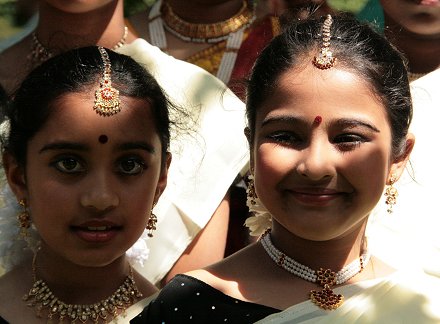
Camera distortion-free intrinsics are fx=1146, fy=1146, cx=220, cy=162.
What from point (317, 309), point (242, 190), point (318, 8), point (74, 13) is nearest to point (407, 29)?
point (318, 8)

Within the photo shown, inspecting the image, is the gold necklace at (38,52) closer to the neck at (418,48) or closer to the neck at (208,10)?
the neck at (208,10)

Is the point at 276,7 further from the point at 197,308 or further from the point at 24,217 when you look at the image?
the point at 197,308

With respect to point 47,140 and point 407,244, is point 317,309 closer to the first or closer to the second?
point 407,244

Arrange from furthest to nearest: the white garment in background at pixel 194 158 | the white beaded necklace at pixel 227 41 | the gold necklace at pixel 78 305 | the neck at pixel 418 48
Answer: the white beaded necklace at pixel 227 41
the neck at pixel 418 48
the white garment in background at pixel 194 158
the gold necklace at pixel 78 305

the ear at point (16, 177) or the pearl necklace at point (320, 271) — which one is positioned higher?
the pearl necklace at point (320, 271)

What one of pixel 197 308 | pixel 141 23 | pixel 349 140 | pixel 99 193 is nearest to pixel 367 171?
pixel 349 140

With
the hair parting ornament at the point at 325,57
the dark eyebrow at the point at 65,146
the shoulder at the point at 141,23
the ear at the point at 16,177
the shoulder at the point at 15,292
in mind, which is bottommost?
the shoulder at the point at 141,23

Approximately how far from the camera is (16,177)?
344 centimetres

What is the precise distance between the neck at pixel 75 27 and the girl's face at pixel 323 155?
139 cm

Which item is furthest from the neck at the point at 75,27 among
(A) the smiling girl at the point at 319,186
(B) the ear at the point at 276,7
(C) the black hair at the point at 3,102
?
(A) the smiling girl at the point at 319,186

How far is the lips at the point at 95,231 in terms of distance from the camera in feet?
10.8

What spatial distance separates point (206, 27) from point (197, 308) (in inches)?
75.9

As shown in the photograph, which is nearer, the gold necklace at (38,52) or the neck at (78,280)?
the neck at (78,280)

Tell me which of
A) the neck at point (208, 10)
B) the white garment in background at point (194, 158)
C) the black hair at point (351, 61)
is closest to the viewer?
the black hair at point (351, 61)
